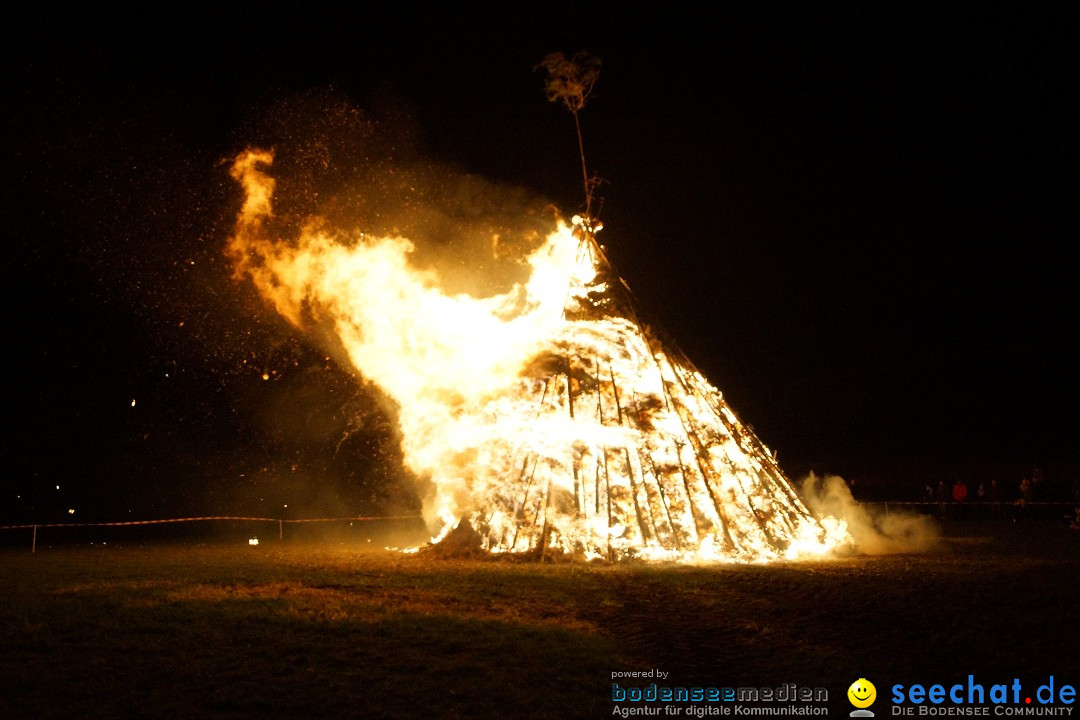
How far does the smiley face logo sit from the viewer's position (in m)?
5.42

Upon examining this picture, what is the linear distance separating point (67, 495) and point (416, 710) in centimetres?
2589

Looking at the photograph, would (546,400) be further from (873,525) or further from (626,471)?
(873,525)

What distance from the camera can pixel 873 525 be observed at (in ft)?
60.8

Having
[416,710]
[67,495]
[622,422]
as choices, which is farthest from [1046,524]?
[67,495]

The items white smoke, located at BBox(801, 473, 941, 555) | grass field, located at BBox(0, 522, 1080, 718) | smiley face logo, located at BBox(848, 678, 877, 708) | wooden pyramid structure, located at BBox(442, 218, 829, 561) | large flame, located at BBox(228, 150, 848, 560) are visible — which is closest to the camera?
smiley face logo, located at BBox(848, 678, 877, 708)

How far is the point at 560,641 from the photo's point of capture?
7176 mm

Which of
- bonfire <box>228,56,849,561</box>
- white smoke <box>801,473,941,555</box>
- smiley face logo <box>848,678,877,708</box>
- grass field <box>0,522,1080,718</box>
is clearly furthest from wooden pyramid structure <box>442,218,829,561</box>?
smiley face logo <box>848,678,877,708</box>

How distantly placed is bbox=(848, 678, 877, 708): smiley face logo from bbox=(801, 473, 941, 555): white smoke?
8.92 metres

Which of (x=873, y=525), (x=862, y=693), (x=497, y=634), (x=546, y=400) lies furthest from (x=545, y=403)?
(x=862, y=693)

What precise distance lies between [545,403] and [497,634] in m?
7.34

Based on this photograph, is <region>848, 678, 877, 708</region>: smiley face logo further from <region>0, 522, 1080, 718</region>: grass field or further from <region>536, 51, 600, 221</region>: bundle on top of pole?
<region>536, 51, 600, 221</region>: bundle on top of pole

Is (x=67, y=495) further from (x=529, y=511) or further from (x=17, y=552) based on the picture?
(x=529, y=511)

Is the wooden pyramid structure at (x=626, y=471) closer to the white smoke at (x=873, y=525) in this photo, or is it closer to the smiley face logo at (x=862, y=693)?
the white smoke at (x=873, y=525)

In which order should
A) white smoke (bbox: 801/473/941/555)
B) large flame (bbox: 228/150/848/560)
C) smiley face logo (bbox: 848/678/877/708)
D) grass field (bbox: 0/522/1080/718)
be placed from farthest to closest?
white smoke (bbox: 801/473/941/555)
large flame (bbox: 228/150/848/560)
grass field (bbox: 0/522/1080/718)
smiley face logo (bbox: 848/678/877/708)
